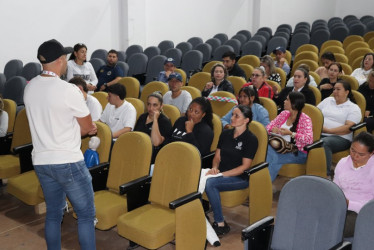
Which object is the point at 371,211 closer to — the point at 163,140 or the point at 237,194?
the point at 237,194

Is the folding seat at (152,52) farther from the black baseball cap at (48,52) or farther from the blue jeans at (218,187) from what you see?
the black baseball cap at (48,52)

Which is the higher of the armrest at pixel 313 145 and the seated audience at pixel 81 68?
the seated audience at pixel 81 68

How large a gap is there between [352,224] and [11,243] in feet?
8.17

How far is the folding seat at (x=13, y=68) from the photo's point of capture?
7.67 meters

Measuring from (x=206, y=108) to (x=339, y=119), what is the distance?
57.6 inches

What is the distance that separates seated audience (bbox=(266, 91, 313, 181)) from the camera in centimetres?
409

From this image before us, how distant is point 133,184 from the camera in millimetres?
3365

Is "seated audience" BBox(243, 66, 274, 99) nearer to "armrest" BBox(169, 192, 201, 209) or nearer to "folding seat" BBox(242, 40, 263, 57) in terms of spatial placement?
"armrest" BBox(169, 192, 201, 209)

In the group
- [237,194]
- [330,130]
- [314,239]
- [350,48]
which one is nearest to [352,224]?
[314,239]

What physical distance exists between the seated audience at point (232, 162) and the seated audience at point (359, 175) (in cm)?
76

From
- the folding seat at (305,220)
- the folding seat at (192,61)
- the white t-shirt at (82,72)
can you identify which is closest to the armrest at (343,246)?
the folding seat at (305,220)

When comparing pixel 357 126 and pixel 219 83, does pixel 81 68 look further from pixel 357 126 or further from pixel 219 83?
pixel 357 126

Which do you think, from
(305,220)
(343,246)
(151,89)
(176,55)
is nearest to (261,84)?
(151,89)

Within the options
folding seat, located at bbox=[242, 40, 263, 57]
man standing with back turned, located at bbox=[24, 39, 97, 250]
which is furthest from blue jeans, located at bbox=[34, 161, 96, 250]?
folding seat, located at bbox=[242, 40, 263, 57]
